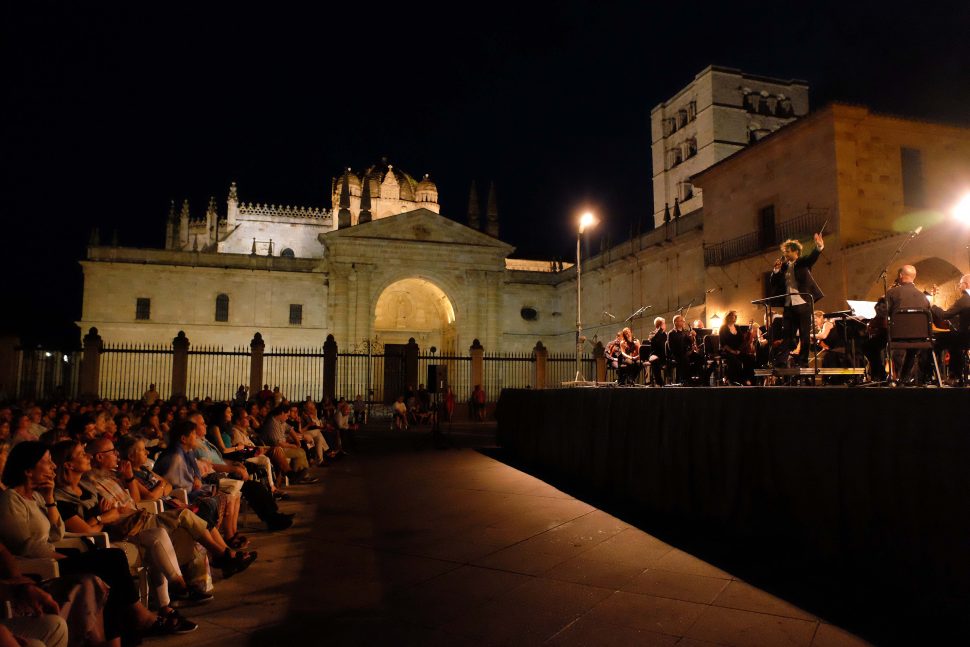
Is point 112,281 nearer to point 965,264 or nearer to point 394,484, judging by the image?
point 394,484

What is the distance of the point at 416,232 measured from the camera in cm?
3694

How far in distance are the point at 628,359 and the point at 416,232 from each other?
1043 inches

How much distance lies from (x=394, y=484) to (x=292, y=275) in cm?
2930

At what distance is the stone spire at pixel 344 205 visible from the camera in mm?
46562

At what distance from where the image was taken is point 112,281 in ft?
115

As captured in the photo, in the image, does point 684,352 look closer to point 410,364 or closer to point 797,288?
point 797,288

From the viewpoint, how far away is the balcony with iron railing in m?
18.9

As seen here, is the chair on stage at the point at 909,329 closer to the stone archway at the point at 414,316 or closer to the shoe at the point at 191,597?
the shoe at the point at 191,597

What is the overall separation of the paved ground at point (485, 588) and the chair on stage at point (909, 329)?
12.3 ft

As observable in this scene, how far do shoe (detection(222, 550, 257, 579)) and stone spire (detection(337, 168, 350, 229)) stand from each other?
139 feet

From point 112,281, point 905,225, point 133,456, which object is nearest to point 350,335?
point 112,281

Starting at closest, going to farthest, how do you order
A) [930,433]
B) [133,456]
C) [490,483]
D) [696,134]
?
1. [930,433]
2. [133,456]
3. [490,483]
4. [696,134]

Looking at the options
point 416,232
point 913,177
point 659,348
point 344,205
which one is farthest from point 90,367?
point 344,205

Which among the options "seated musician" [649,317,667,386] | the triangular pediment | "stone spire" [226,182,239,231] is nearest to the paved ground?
"seated musician" [649,317,667,386]
